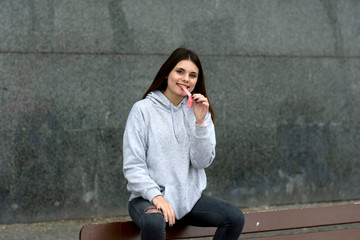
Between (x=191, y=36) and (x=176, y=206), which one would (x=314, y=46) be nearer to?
(x=191, y=36)

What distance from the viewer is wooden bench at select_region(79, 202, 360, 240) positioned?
8.41ft

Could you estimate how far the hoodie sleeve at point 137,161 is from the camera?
8.53 ft

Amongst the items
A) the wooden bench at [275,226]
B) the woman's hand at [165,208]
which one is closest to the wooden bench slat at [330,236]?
the wooden bench at [275,226]

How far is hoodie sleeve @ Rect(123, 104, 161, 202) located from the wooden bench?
0.21 m

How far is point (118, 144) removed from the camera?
480 cm

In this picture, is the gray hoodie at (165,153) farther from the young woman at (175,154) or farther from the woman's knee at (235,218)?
the woman's knee at (235,218)

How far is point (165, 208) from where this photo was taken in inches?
98.3

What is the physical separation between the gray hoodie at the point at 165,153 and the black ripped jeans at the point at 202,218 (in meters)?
0.06

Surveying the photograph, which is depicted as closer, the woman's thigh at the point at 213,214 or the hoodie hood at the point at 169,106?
the woman's thigh at the point at 213,214

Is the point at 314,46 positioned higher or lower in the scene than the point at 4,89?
higher

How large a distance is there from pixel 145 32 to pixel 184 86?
2.08 metres

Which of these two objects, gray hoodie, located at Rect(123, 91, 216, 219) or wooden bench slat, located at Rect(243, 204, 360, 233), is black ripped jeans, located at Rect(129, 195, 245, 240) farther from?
wooden bench slat, located at Rect(243, 204, 360, 233)

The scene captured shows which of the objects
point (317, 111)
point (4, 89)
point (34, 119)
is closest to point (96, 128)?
point (34, 119)

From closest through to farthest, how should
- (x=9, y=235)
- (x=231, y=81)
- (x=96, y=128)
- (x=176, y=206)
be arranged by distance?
(x=176, y=206)
(x=9, y=235)
(x=96, y=128)
(x=231, y=81)
